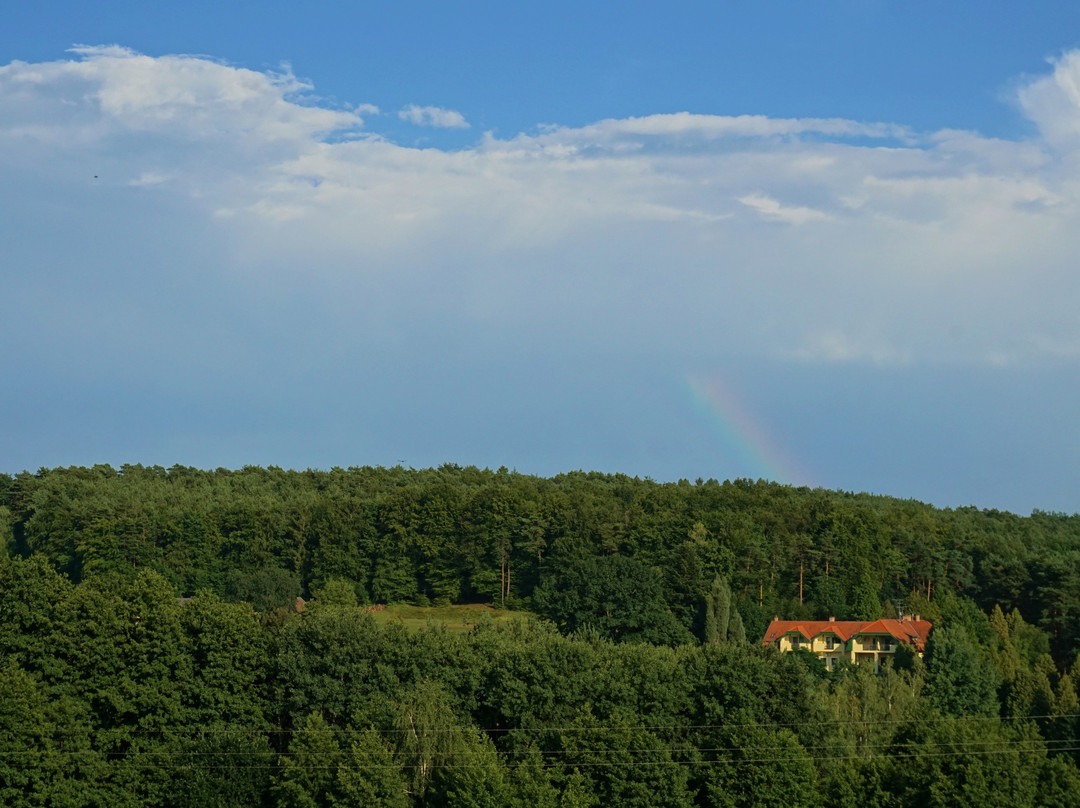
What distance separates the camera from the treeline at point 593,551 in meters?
90.5

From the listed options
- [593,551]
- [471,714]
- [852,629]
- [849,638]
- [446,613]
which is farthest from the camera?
[593,551]

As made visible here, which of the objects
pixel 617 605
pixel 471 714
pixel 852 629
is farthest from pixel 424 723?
pixel 852 629

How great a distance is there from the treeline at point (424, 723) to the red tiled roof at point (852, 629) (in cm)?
2511

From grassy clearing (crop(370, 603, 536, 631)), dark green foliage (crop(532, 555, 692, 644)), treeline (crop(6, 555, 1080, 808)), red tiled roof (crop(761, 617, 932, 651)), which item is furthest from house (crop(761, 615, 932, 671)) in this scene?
treeline (crop(6, 555, 1080, 808))

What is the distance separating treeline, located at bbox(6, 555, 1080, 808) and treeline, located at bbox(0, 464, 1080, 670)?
1262 inches

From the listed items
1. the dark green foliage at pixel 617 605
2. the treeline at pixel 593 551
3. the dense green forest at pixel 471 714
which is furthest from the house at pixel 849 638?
the dark green foliage at pixel 617 605

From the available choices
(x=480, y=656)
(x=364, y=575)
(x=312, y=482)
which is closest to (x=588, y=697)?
(x=480, y=656)

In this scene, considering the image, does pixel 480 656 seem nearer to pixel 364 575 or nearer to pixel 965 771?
pixel 965 771

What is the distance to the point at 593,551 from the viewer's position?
105 metres

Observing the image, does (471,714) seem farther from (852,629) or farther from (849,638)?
(852,629)

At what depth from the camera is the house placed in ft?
274

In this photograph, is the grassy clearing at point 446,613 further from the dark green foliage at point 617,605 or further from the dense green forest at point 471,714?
the dense green forest at point 471,714

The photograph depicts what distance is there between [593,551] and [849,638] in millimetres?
27632

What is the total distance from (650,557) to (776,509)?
56.8 feet
